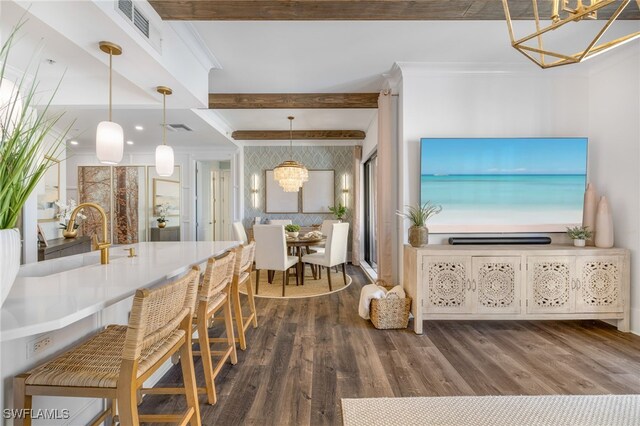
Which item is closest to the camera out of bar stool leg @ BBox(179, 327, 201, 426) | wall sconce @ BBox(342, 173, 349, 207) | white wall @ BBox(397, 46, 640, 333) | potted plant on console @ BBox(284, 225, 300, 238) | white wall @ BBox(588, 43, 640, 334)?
bar stool leg @ BBox(179, 327, 201, 426)

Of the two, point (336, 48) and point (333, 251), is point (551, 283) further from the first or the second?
point (336, 48)

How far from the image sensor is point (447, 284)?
2902 millimetres

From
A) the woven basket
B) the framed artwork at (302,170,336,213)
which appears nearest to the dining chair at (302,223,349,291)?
the woven basket

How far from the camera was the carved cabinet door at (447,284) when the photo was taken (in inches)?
114

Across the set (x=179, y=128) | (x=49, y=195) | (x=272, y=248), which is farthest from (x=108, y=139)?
(x=49, y=195)

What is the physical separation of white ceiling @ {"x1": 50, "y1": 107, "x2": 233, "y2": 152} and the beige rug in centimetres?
357

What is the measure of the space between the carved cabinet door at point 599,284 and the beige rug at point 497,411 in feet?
3.90

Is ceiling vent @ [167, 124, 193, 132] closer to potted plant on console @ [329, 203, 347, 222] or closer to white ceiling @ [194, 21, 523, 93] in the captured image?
white ceiling @ [194, 21, 523, 93]

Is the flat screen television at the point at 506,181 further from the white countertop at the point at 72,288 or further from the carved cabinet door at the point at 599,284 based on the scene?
the white countertop at the point at 72,288

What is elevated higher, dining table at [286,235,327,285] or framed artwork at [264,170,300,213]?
framed artwork at [264,170,300,213]

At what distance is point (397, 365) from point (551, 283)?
1.77 meters

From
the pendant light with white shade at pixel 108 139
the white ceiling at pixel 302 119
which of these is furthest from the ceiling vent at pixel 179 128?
the pendant light with white shade at pixel 108 139

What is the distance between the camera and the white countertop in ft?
3.16

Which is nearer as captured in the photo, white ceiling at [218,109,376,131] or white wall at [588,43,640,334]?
white wall at [588,43,640,334]
